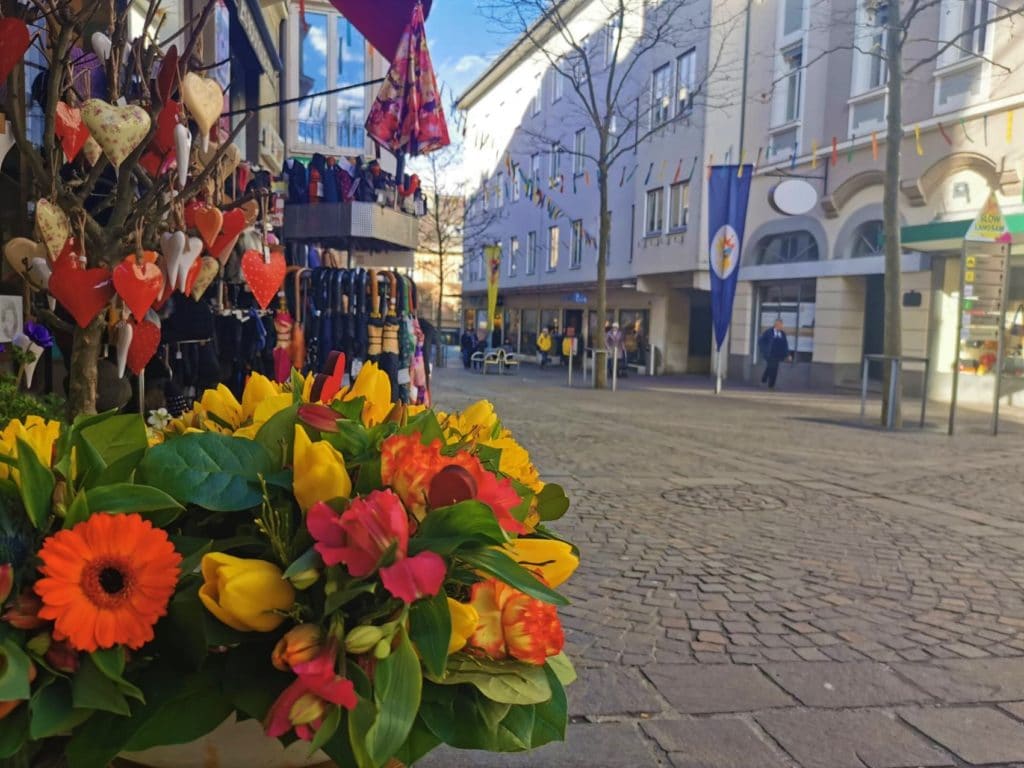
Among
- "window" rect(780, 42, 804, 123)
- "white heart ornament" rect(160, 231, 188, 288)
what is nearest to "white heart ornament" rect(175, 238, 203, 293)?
"white heart ornament" rect(160, 231, 188, 288)

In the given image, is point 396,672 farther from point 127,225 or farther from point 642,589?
point 642,589

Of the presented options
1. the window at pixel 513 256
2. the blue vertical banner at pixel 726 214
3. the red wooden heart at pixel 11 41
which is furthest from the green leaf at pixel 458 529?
the window at pixel 513 256

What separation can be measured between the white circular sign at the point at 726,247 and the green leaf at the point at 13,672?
51.4 feet

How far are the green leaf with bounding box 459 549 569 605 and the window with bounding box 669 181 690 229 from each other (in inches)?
915

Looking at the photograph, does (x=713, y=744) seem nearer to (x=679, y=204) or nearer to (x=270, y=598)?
(x=270, y=598)

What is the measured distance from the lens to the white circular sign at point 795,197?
18.8 m

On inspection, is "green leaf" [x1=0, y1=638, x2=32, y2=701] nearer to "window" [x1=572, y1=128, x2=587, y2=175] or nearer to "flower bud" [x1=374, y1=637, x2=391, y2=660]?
"flower bud" [x1=374, y1=637, x2=391, y2=660]

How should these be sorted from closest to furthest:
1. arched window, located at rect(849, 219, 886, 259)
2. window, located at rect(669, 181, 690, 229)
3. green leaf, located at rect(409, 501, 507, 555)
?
green leaf, located at rect(409, 501, 507, 555)
arched window, located at rect(849, 219, 886, 259)
window, located at rect(669, 181, 690, 229)

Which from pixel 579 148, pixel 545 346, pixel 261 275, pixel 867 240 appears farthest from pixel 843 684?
pixel 579 148

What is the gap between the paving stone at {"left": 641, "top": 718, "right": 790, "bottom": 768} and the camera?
8.45 feet

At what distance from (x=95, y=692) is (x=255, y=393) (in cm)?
55

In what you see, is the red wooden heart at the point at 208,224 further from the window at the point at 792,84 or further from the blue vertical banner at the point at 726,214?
the window at the point at 792,84

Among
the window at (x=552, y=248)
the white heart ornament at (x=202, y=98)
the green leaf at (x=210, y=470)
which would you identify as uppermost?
the window at (x=552, y=248)

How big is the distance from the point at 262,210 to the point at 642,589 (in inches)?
123
